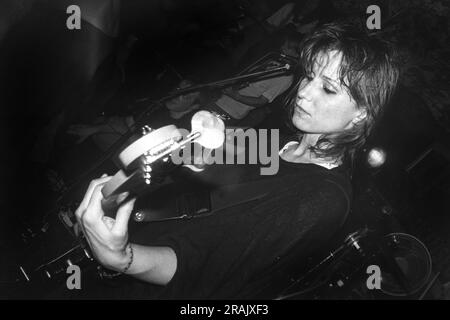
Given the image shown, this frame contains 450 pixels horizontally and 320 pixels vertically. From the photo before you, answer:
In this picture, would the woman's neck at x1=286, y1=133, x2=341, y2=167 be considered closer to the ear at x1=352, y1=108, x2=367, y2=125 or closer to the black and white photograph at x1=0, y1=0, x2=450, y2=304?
the black and white photograph at x1=0, y1=0, x2=450, y2=304

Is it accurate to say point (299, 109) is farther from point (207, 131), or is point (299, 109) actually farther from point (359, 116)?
point (207, 131)

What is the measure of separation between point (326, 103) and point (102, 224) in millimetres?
1100

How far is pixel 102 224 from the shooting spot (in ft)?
3.43

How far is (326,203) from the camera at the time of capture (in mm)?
1300

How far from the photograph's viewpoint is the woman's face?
1549 millimetres

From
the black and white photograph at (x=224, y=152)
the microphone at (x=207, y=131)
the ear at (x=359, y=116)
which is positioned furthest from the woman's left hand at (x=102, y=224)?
the ear at (x=359, y=116)

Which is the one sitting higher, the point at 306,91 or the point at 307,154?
the point at 306,91

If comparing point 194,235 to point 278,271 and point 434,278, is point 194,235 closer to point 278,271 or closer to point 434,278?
point 278,271

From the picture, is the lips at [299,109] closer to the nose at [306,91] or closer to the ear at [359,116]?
the nose at [306,91]

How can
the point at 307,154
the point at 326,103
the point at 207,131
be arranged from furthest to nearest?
the point at 307,154
the point at 326,103
the point at 207,131

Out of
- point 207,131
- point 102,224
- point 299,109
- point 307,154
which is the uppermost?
point 207,131

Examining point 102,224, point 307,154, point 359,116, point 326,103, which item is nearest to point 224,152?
point 307,154
